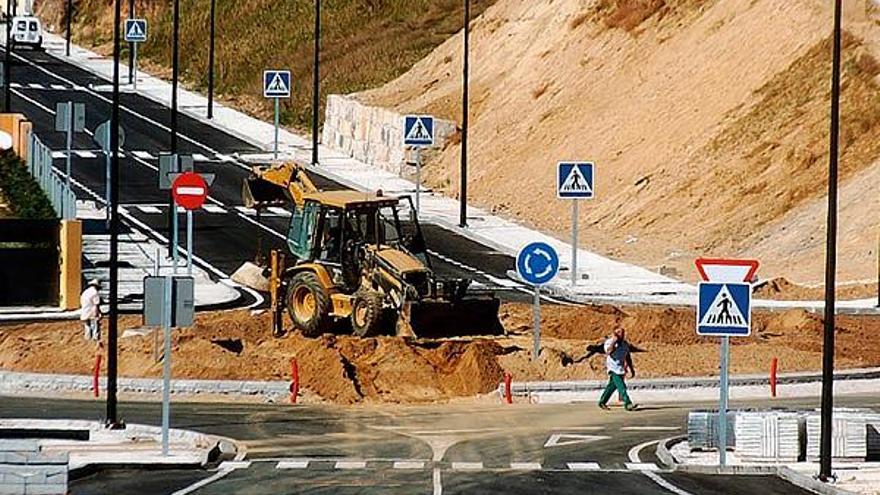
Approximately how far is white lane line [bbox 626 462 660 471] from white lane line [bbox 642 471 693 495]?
0.30m

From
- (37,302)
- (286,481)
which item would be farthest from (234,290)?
(286,481)

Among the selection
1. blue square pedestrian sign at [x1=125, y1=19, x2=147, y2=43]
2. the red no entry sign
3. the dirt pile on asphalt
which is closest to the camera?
the red no entry sign

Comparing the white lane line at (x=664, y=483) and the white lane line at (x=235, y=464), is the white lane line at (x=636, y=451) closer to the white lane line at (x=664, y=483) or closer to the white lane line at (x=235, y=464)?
the white lane line at (x=664, y=483)

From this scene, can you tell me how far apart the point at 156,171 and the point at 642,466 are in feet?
140

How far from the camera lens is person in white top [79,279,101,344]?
4231 cm

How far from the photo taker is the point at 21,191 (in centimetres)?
6612

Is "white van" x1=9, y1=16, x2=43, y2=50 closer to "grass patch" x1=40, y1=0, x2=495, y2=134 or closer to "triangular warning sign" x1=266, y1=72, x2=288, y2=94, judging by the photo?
"grass patch" x1=40, y1=0, x2=495, y2=134

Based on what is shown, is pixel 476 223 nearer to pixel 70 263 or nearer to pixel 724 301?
pixel 70 263

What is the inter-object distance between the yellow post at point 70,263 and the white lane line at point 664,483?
21854mm

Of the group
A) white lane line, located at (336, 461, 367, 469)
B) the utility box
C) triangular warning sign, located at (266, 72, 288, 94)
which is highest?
triangular warning sign, located at (266, 72, 288, 94)

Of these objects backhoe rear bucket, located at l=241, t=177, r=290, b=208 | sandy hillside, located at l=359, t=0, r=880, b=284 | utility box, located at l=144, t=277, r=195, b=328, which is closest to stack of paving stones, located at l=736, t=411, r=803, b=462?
utility box, located at l=144, t=277, r=195, b=328

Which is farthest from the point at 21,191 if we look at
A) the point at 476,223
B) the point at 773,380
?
the point at 773,380

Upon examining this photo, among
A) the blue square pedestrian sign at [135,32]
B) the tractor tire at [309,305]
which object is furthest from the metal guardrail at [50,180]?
the blue square pedestrian sign at [135,32]

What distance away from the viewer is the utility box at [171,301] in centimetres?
3158
